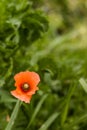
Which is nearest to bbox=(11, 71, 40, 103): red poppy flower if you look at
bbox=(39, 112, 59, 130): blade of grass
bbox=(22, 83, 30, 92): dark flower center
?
bbox=(22, 83, 30, 92): dark flower center

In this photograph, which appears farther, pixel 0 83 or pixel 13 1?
pixel 13 1

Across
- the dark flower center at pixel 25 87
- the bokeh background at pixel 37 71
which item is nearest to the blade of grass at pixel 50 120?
the bokeh background at pixel 37 71

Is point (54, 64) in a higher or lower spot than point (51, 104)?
higher

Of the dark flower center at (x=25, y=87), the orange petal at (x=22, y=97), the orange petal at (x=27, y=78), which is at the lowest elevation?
the orange petal at (x=22, y=97)

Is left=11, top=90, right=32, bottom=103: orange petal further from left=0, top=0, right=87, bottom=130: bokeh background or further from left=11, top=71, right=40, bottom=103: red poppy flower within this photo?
left=0, top=0, right=87, bottom=130: bokeh background

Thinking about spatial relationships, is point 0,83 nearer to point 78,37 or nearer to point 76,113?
point 76,113

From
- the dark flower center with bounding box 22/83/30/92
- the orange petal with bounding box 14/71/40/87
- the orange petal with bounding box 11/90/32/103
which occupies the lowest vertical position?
the orange petal with bounding box 11/90/32/103

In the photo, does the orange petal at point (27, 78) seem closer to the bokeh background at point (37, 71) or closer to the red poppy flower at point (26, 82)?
the red poppy flower at point (26, 82)

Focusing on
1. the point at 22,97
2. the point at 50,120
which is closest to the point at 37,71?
the point at 50,120

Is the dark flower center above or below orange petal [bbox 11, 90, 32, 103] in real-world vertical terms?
above

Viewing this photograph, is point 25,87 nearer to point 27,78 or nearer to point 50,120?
point 27,78

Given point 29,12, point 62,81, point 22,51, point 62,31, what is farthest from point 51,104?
point 62,31
